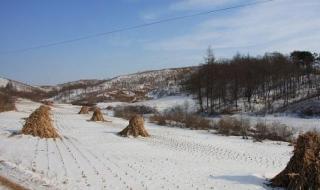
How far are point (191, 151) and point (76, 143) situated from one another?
5.92 meters

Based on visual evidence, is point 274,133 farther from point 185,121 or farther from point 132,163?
Result: point 132,163

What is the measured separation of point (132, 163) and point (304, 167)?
6991mm

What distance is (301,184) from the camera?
517 inches

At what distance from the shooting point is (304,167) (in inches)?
519

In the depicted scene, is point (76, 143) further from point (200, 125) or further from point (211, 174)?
point (200, 125)

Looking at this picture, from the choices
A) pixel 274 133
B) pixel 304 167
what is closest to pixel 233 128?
pixel 274 133

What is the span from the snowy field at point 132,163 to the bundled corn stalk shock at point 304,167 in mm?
1018

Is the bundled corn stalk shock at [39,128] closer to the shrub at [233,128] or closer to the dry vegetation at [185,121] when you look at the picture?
the shrub at [233,128]

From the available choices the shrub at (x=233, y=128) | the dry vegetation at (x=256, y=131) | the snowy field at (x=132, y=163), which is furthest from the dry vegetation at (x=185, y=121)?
the snowy field at (x=132, y=163)

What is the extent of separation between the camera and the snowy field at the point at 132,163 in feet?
45.8

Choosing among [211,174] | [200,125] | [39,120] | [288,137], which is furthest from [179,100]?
[211,174]

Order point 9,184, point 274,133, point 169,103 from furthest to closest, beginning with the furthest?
point 169,103, point 274,133, point 9,184

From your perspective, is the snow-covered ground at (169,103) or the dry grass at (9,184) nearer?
the dry grass at (9,184)

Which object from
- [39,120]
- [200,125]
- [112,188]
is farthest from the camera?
[200,125]
